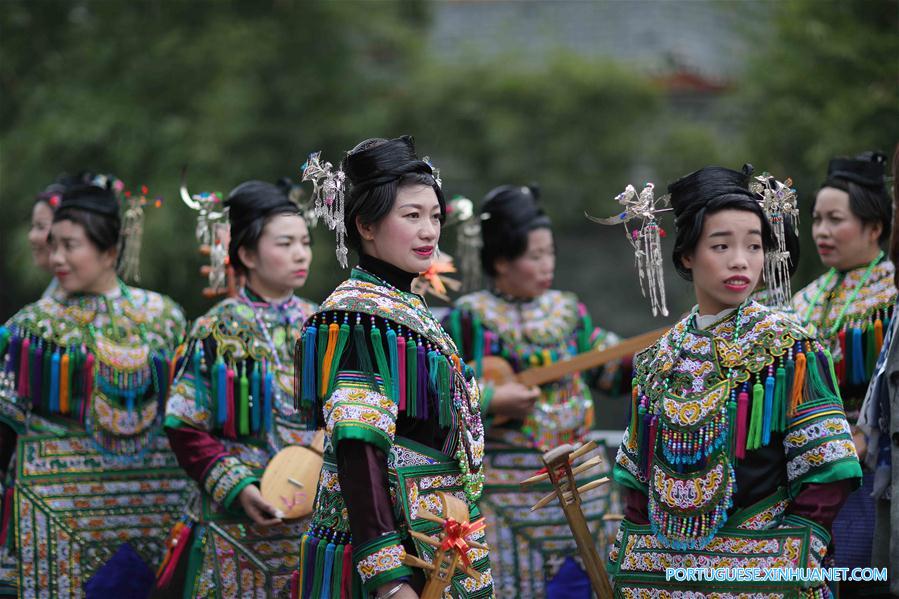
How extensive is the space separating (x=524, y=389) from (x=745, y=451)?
193 cm

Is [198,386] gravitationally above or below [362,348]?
above

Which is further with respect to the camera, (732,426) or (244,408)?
(244,408)

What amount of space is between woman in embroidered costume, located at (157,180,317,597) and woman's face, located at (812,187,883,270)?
2.00 meters

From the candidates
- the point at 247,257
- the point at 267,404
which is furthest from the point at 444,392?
the point at 247,257

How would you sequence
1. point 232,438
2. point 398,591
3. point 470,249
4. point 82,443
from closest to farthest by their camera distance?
point 398,591 → point 232,438 → point 82,443 → point 470,249

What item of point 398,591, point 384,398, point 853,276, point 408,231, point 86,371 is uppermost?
point 853,276

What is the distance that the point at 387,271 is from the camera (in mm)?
3254

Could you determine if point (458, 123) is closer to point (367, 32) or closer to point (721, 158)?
point (367, 32)

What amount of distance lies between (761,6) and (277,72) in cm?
506

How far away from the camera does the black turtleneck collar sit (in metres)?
3.25

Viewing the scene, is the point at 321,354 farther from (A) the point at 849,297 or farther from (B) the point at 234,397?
(A) the point at 849,297

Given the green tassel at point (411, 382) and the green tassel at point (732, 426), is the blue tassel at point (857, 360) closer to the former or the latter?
the green tassel at point (732, 426)

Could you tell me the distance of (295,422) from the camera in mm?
4469

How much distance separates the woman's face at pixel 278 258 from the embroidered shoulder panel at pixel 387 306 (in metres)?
1.31
